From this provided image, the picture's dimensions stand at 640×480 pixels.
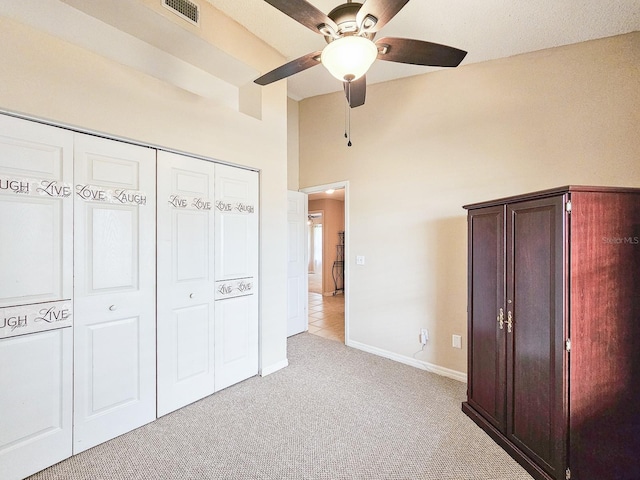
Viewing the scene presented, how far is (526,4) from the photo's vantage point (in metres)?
2.01

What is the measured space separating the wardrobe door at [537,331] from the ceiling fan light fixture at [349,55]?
125 cm

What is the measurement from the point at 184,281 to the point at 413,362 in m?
2.45

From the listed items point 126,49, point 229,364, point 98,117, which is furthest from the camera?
point 229,364

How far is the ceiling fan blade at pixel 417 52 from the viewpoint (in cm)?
152

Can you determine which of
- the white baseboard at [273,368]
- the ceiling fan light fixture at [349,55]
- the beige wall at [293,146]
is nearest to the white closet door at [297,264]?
the beige wall at [293,146]

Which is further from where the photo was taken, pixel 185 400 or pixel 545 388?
pixel 185 400

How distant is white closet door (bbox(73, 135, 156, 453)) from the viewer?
186 centimetres

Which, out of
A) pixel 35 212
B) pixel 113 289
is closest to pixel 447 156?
pixel 113 289

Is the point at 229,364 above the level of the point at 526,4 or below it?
below

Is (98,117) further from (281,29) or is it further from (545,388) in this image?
(545,388)

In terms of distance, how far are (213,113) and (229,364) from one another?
219cm

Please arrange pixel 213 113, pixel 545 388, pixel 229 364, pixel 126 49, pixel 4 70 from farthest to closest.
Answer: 1. pixel 229 364
2. pixel 213 113
3. pixel 126 49
4. pixel 545 388
5. pixel 4 70

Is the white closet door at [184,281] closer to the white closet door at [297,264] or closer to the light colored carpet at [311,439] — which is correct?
the light colored carpet at [311,439]

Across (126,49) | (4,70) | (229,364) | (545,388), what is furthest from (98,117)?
(545,388)
